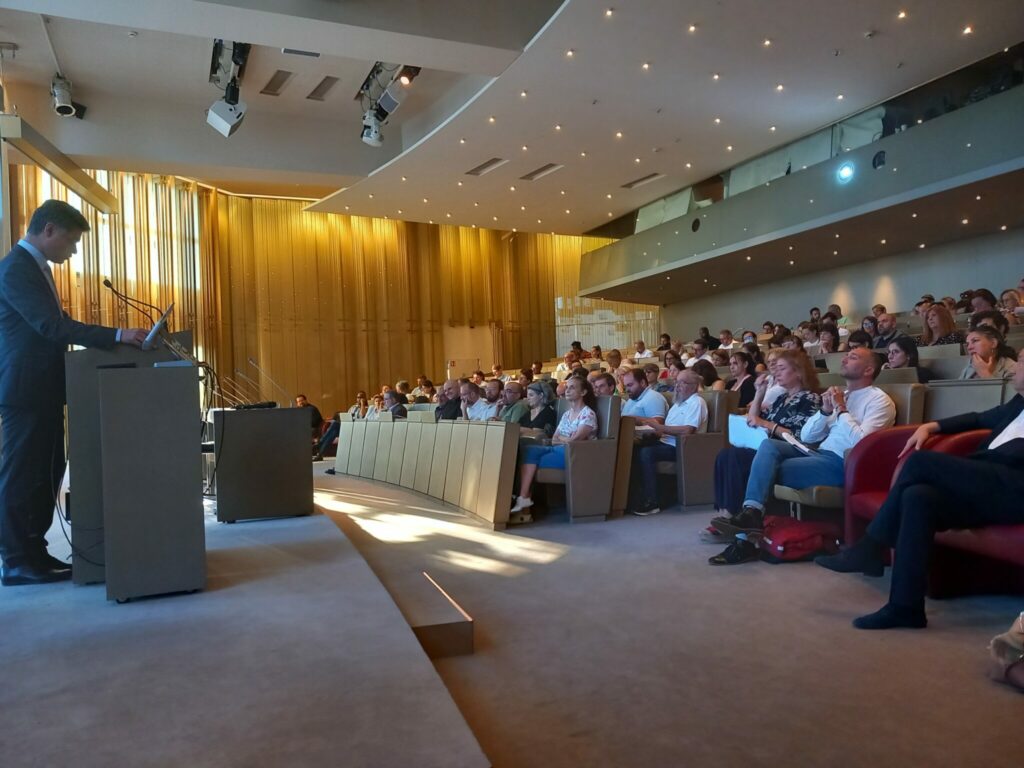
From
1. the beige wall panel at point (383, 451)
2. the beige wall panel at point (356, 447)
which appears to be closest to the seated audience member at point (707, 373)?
the beige wall panel at point (383, 451)

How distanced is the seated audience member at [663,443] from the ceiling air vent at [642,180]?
326 inches

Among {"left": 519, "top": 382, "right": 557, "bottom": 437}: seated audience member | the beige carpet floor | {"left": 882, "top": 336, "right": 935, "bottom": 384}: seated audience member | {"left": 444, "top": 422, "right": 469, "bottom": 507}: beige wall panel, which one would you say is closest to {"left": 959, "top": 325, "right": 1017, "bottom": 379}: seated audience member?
{"left": 882, "top": 336, "right": 935, "bottom": 384}: seated audience member

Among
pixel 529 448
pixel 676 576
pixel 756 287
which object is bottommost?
pixel 676 576

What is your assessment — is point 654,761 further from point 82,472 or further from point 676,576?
point 82,472

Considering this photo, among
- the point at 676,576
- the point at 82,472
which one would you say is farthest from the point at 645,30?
the point at 82,472

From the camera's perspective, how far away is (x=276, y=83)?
992 centimetres

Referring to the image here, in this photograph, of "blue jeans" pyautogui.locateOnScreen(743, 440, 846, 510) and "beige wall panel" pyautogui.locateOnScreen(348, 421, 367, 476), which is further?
"beige wall panel" pyautogui.locateOnScreen(348, 421, 367, 476)

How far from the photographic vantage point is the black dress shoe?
2.61 m

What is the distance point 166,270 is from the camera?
1289 cm

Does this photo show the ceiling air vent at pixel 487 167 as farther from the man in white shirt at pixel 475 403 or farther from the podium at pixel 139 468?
the podium at pixel 139 468

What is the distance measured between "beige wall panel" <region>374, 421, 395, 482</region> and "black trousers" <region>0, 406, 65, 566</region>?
4464 millimetres

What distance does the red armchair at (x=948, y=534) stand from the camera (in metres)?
2.20

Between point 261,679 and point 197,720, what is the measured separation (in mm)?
204

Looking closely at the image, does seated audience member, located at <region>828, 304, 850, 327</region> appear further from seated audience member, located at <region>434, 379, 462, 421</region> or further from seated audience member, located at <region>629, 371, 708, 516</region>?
seated audience member, located at <region>629, 371, 708, 516</region>
